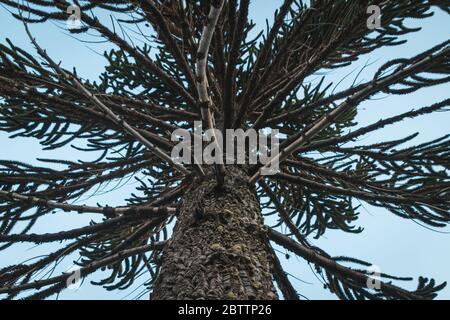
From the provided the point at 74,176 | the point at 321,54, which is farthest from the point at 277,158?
the point at 74,176

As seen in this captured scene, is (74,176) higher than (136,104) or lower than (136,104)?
lower

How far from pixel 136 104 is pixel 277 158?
75.9 inches

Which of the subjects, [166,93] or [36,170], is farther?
[166,93]

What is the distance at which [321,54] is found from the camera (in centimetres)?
272

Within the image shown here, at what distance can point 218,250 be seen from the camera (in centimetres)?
217

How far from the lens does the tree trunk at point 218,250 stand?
1.93 metres

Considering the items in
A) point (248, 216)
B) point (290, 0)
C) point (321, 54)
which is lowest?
point (248, 216)

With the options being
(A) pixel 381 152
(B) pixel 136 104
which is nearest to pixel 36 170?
(B) pixel 136 104

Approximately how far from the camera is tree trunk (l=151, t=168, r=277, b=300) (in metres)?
1.93
